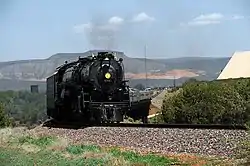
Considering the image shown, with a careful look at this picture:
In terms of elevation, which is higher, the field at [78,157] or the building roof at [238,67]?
the building roof at [238,67]

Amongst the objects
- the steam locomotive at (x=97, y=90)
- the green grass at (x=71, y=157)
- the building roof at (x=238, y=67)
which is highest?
the building roof at (x=238, y=67)

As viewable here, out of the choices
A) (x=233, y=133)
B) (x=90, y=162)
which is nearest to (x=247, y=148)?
(x=90, y=162)

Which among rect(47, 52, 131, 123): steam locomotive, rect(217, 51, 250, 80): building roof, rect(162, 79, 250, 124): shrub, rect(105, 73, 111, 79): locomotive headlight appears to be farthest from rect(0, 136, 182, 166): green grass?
rect(217, 51, 250, 80): building roof

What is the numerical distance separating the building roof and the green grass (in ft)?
182

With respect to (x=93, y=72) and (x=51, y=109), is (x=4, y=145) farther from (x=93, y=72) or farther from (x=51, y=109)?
(x=51, y=109)

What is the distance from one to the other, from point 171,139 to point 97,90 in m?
11.7

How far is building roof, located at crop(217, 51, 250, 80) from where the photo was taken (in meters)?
75.3

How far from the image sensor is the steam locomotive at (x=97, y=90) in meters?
29.7

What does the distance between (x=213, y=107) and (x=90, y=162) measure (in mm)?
24214

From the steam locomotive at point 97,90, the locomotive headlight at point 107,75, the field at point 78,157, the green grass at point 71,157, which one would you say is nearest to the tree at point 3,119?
the steam locomotive at point 97,90

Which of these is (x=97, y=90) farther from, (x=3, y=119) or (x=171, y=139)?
(x=3, y=119)

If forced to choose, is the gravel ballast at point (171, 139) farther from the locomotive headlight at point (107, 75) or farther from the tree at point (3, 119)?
the tree at point (3, 119)

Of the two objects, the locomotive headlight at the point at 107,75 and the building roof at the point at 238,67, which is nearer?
the locomotive headlight at the point at 107,75

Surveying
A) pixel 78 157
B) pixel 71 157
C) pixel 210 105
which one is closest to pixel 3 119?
pixel 210 105
